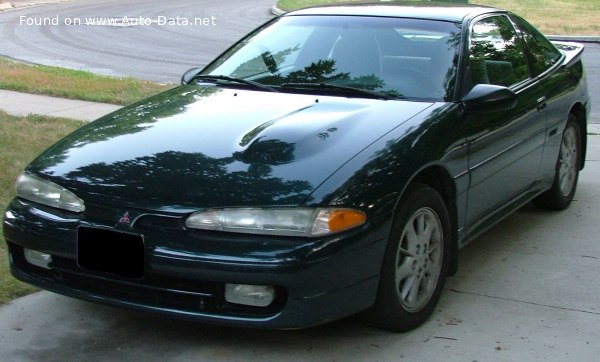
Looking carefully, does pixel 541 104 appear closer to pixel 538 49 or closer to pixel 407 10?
pixel 538 49

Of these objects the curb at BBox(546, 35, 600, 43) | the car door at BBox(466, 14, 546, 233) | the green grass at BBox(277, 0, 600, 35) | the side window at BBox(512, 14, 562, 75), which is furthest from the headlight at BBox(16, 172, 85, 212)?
the green grass at BBox(277, 0, 600, 35)

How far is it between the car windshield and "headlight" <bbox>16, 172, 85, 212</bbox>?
4.78 ft

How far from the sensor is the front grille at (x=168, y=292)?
364 centimetres

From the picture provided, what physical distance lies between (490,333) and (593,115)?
6.60m

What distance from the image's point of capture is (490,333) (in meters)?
4.12

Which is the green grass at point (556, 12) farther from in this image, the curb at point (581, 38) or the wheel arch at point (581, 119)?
the wheel arch at point (581, 119)

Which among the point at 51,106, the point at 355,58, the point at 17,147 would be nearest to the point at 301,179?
the point at 355,58

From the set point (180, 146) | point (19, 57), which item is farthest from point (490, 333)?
point (19, 57)

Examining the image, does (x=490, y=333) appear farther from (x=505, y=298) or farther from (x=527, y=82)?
(x=527, y=82)

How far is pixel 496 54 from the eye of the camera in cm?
533

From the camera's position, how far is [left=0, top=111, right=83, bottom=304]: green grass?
4516mm

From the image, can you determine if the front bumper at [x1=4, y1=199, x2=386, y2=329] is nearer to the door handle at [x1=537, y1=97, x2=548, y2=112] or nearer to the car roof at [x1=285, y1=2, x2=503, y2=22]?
the car roof at [x1=285, y1=2, x2=503, y2=22]

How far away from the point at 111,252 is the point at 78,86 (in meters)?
7.41

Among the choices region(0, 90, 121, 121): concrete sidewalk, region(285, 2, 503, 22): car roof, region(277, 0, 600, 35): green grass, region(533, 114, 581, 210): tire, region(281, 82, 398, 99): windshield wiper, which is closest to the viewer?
region(281, 82, 398, 99): windshield wiper
